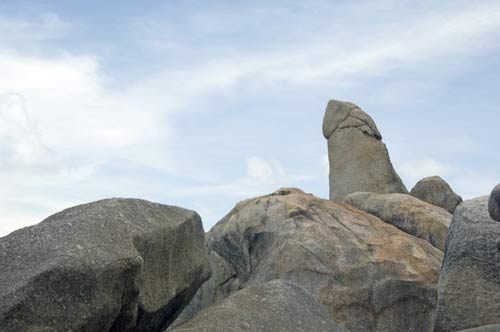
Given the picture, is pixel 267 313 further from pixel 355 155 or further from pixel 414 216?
pixel 355 155

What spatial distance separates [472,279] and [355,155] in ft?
56.7

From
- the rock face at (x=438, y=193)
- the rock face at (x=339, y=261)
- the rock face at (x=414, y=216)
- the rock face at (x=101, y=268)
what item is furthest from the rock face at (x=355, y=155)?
the rock face at (x=101, y=268)

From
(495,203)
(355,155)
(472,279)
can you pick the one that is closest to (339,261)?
(472,279)

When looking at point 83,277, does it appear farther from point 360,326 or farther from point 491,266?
point 360,326

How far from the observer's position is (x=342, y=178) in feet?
101

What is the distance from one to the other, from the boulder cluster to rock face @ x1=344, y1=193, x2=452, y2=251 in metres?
0.03

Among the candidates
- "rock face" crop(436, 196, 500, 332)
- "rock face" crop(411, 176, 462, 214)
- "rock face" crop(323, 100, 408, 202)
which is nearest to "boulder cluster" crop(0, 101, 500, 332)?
"rock face" crop(436, 196, 500, 332)

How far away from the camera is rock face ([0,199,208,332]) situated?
9852 millimetres

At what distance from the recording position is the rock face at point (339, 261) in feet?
58.7

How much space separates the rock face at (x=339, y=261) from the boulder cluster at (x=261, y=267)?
1.0 inches

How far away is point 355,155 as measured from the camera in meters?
31.0

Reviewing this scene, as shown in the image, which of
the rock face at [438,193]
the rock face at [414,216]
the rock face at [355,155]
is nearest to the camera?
the rock face at [414,216]

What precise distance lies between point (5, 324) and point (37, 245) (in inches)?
44.7

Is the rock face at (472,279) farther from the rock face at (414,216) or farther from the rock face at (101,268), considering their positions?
the rock face at (414,216)
